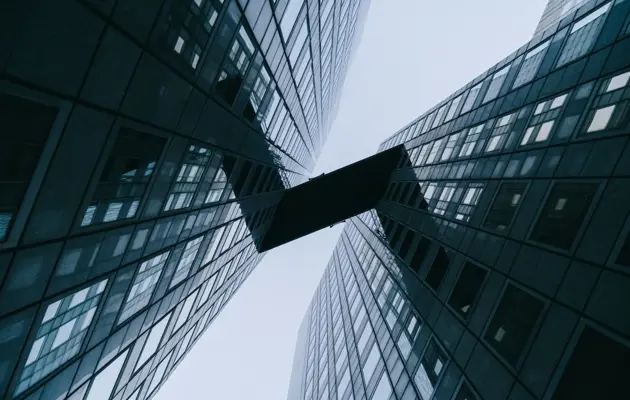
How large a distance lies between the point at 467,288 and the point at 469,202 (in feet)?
14.6

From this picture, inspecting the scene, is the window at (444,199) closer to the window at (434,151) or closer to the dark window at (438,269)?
the dark window at (438,269)

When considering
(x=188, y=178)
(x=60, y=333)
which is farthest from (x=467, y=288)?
(x=60, y=333)

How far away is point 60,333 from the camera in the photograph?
33.5 feet

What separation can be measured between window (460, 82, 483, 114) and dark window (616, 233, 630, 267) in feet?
57.3

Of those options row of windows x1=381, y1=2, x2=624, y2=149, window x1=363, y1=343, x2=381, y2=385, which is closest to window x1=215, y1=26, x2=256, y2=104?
row of windows x1=381, y1=2, x2=624, y2=149

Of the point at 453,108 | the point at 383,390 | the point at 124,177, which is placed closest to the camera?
the point at 124,177

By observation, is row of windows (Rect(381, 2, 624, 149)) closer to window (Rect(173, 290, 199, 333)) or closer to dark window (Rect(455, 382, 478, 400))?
dark window (Rect(455, 382, 478, 400))

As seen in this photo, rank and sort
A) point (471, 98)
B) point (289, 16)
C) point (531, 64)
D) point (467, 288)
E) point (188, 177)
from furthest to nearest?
point (471, 98)
point (289, 16)
point (531, 64)
point (467, 288)
point (188, 177)

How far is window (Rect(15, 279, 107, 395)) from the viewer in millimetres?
9305

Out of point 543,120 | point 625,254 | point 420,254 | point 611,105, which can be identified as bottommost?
point 420,254

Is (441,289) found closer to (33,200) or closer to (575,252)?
(575,252)

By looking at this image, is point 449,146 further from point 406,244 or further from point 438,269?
point 438,269

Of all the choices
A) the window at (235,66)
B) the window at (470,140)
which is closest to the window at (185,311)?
the window at (235,66)

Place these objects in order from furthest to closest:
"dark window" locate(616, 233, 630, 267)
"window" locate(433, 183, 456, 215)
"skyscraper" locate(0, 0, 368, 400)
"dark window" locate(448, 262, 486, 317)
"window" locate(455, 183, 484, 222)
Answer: "window" locate(433, 183, 456, 215), "window" locate(455, 183, 484, 222), "dark window" locate(448, 262, 486, 317), "dark window" locate(616, 233, 630, 267), "skyscraper" locate(0, 0, 368, 400)
